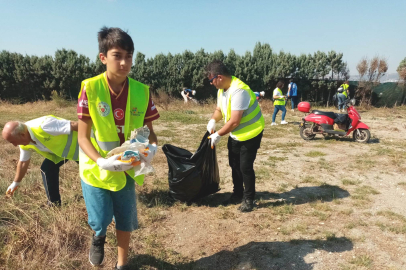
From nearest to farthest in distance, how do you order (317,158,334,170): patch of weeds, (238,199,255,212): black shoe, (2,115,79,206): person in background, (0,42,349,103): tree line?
(2,115,79,206): person in background
(238,199,255,212): black shoe
(317,158,334,170): patch of weeds
(0,42,349,103): tree line

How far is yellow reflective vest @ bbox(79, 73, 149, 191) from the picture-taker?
1.64 metres

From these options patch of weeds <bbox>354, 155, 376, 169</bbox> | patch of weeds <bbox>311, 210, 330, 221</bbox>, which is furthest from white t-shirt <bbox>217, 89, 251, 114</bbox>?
patch of weeds <bbox>354, 155, 376, 169</bbox>

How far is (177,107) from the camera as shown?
14.8 m

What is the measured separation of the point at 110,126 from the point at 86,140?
6.4 inches

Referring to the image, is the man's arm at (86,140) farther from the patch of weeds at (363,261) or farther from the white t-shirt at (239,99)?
the patch of weeds at (363,261)

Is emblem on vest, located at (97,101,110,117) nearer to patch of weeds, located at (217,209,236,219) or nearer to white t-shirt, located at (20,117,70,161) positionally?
white t-shirt, located at (20,117,70,161)

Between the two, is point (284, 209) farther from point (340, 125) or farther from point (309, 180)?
point (340, 125)

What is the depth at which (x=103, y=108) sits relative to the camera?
165 cm

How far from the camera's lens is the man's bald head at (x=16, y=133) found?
2473 millimetres

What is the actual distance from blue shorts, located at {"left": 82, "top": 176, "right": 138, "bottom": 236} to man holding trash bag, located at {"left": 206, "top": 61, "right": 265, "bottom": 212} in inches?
54.8

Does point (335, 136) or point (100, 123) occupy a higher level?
point (100, 123)

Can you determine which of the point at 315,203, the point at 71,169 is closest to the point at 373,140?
the point at 315,203

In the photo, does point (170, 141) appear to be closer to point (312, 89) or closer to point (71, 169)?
point (71, 169)

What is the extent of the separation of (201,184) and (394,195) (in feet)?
8.74
